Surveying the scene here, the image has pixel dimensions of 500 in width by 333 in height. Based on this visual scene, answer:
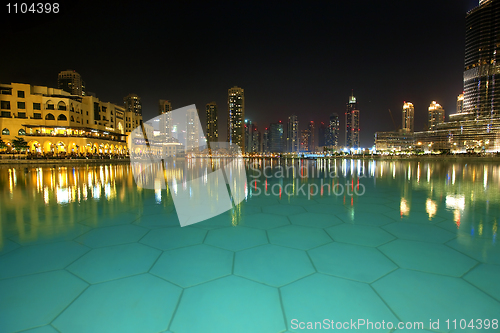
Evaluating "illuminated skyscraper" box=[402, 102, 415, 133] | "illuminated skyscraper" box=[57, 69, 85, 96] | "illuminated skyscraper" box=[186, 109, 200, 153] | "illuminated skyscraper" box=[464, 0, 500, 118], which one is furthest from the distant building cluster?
"illuminated skyscraper" box=[57, 69, 85, 96]

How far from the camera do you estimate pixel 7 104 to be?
44.0 m

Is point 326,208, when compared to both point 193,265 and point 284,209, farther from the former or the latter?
point 193,265

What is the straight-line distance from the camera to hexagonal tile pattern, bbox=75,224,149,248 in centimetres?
298

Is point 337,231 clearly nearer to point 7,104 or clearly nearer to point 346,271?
point 346,271

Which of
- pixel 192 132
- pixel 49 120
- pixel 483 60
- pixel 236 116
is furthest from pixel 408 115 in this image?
pixel 49 120

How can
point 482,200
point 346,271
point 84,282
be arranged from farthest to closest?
point 482,200 < point 346,271 < point 84,282

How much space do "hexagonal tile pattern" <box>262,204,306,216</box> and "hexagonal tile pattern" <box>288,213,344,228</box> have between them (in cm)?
25

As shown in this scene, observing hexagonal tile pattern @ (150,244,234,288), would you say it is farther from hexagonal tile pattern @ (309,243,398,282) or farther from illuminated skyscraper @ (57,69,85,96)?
illuminated skyscraper @ (57,69,85,96)

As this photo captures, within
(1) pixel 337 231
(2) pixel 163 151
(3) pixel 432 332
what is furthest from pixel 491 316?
(2) pixel 163 151

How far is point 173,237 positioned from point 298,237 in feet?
5.83

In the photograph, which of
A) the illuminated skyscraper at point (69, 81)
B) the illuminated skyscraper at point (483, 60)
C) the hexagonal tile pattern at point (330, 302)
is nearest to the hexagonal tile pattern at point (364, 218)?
the hexagonal tile pattern at point (330, 302)

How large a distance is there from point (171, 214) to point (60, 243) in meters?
1.77

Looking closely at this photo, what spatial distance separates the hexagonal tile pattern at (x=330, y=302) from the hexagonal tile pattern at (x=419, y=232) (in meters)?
1.67

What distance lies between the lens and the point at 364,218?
401 cm
